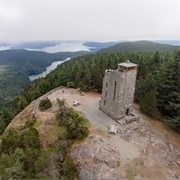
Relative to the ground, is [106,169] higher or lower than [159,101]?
lower

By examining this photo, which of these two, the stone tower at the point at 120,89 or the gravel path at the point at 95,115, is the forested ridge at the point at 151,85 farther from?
the stone tower at the point at 120,89

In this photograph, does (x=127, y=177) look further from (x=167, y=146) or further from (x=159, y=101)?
(x=159, y=101)

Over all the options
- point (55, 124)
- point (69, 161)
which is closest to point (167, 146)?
point (69, 161)

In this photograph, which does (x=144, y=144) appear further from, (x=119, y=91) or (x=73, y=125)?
(x=73, y=125)

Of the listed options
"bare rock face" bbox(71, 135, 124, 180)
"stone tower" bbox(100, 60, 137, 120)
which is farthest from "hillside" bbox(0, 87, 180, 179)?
"stone tower" bbox(100, 60, 137, 120)

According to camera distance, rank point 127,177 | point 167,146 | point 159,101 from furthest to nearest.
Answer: point 159,101 → point 167,146 → point 127,177

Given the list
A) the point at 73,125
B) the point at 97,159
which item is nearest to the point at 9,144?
the point at 73,125

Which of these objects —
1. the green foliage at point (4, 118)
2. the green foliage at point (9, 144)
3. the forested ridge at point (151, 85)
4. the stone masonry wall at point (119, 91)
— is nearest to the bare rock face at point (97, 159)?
the stone masonry wall at point (119, 91)

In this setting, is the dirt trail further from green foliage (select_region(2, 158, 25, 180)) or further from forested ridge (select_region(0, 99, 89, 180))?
green foliage (select_region(2, 158, 25, 180))
